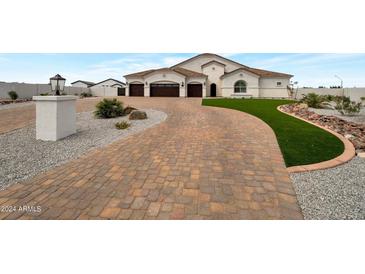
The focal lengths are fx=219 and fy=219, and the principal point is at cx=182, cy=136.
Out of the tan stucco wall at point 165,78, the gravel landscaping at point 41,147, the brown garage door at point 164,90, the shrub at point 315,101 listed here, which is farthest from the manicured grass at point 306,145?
the brown garage door at point 164,90

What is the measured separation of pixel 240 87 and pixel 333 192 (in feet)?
112

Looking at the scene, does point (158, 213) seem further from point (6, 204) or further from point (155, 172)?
point (6, 204)

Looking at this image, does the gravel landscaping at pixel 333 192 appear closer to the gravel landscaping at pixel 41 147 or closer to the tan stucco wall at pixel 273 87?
the gravel landscaping at pixel 41 147

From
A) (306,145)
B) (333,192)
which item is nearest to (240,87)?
(306,145)

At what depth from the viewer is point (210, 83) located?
1475 inches

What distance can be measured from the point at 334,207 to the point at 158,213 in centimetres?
271

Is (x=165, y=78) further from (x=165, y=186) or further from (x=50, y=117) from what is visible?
(x=165, y=186)

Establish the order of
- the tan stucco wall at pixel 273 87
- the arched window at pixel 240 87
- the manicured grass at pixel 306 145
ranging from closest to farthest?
the manicured grass at pixel 306 145 → the arched window at pixel 240 87 → the tan stucco wall at pixel 273 87

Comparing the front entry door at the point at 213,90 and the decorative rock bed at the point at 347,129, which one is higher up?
the front entry door at the point at 213,90

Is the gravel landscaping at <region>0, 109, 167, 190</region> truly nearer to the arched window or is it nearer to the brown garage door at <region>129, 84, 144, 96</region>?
the brown garage door at <region>129, 84, 144, 96</region>

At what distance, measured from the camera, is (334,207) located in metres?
3.38

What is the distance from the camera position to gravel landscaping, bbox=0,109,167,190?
16.2 ft

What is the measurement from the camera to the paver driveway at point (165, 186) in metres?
3.30

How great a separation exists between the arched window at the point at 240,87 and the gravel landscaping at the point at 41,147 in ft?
94.0
